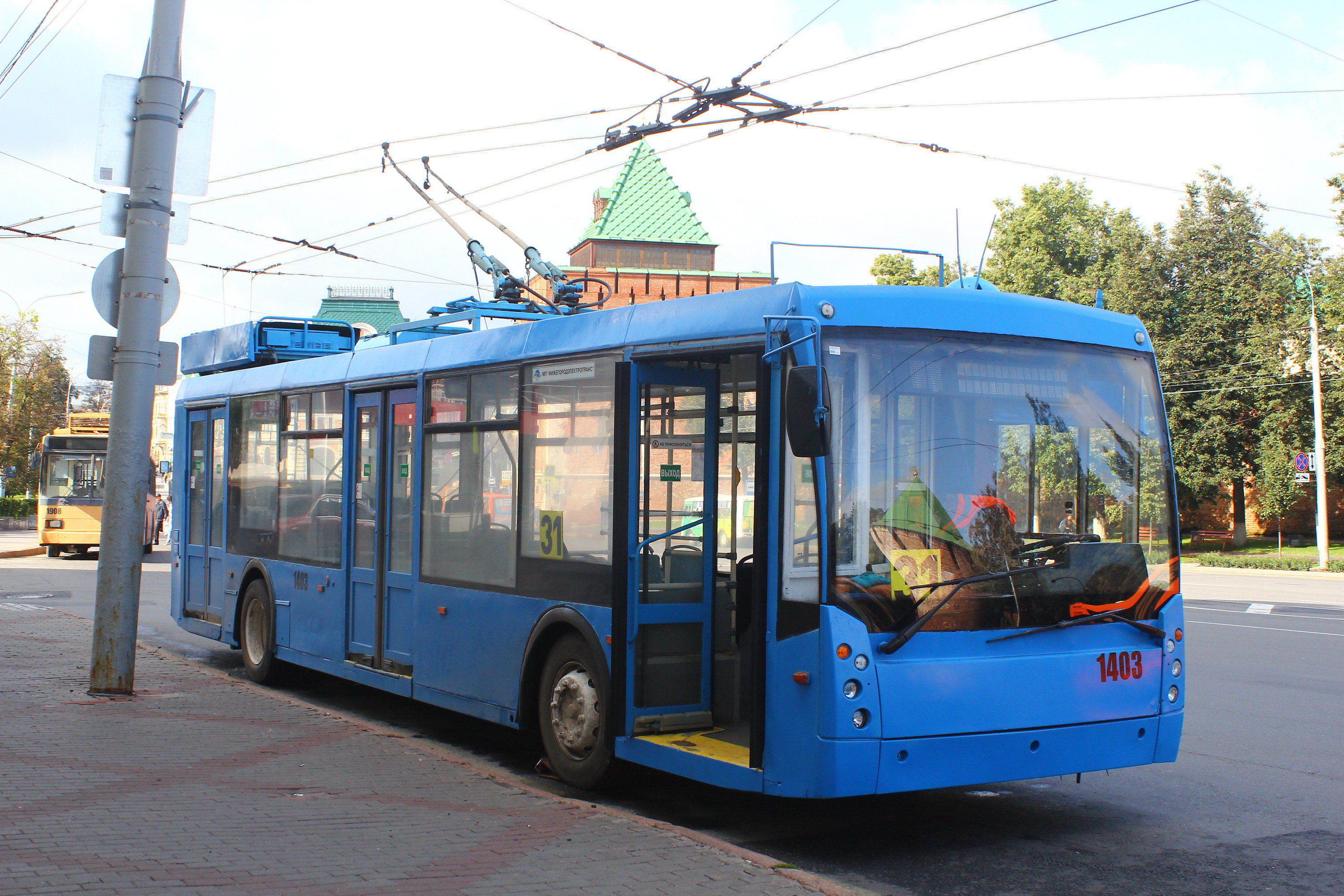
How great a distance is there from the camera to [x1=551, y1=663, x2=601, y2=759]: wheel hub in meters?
6.99

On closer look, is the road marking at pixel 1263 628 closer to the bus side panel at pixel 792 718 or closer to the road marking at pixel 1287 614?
the road marking at pixel 1287 614

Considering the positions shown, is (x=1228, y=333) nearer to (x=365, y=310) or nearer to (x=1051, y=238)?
(x=1051, y=238)

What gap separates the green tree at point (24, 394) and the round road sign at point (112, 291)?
36.3 m

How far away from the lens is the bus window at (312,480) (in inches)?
402

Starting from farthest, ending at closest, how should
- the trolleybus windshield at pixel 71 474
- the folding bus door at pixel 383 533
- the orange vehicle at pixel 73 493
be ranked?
the trolleybus windshield at pixel 71 474
the orange vehicle at pixel 73 493
the folding bus door at pixel 383 533

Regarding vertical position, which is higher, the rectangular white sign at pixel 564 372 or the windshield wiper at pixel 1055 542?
the rectangular white sign at pixel 564 372

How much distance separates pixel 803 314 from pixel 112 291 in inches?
248

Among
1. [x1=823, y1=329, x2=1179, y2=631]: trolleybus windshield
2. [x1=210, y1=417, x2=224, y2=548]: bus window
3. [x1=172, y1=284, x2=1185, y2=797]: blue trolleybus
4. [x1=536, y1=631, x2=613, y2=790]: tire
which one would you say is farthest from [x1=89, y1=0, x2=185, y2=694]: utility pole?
[x1=823, y1=329, x2=1179, y2=631]: trolleybus windshield

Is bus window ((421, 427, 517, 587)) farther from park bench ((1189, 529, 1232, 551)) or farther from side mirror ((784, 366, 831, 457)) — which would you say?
park bench ((1189, 529, 1232, 551))

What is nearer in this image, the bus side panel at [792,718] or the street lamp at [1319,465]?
the bus side panel at [792,718]

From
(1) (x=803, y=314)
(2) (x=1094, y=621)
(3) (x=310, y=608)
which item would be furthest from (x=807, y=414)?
(3) (x=310, y=608)

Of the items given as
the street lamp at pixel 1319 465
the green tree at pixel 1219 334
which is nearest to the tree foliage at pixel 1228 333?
the green tree at pixel 1219 334

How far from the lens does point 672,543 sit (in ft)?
22.4

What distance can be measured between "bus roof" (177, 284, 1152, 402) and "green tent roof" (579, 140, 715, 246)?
47044mm
